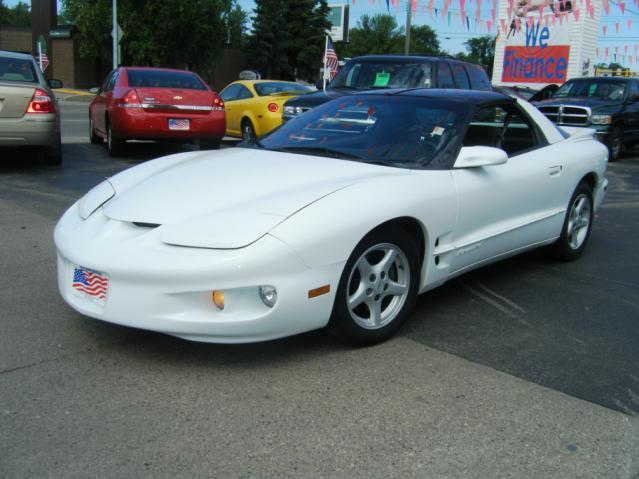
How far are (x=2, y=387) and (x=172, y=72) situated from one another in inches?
355

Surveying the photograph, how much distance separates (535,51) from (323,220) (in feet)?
93.9

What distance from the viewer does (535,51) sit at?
29.3 metres

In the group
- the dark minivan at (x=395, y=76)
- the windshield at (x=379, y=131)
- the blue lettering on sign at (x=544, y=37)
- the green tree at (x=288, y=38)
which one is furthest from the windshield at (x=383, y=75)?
the green tree at (x=288, y=38)

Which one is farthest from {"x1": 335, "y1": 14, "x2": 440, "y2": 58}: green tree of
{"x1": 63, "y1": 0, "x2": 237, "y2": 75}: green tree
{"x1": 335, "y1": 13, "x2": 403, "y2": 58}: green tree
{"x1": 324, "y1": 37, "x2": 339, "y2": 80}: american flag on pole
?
{"x1": 324, "y1": 37, "x2": 339, "y2": 80}: american flag on pole

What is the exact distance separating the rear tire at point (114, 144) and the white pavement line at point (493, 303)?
7.38m

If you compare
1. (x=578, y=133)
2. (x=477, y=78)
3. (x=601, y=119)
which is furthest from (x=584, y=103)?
(x=578, y=133)

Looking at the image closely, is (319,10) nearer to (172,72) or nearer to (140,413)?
(172,72)

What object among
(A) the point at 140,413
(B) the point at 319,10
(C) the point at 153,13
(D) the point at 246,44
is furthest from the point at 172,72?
(B) the point at 319,10

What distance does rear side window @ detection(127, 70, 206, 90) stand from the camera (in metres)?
10.8

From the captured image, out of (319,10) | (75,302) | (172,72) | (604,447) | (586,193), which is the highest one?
(319,10)

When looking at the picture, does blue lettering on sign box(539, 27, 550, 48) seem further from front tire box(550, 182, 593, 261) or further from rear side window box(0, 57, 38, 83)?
front tire box(550, 182, 593, 261)

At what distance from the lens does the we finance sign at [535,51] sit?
28.4m

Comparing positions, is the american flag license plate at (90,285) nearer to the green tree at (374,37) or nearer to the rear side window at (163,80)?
the rear side window at (163,80)

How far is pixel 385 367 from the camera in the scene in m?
3.47
